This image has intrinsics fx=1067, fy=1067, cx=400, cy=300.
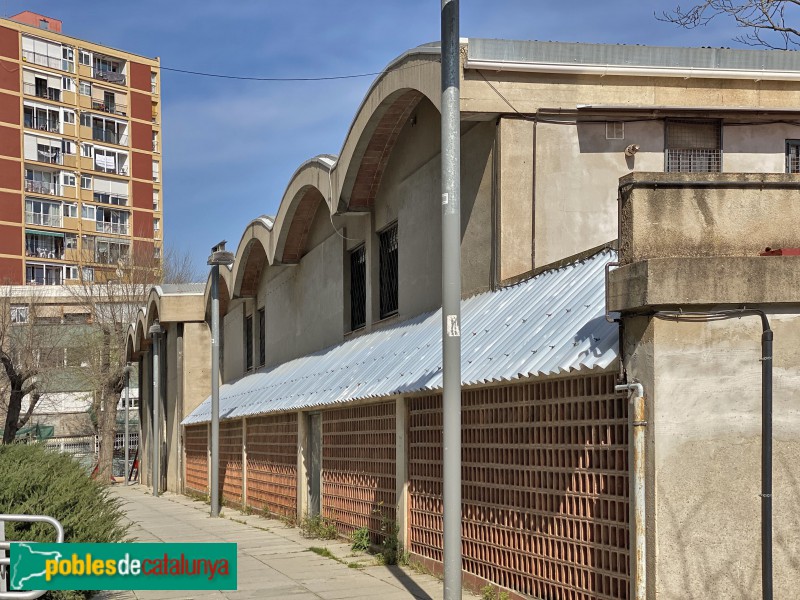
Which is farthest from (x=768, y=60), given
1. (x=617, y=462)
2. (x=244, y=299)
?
(x=244, y=299)

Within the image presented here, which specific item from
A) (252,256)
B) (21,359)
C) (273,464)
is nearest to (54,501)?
(273,464)

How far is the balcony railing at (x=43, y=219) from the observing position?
275 feet

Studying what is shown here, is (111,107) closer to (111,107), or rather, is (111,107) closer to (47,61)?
(111,107)

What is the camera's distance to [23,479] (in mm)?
10320

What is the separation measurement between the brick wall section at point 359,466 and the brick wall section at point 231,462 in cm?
866

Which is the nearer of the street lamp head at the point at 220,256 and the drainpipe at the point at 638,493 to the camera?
the drainpipe at the point at 638,493

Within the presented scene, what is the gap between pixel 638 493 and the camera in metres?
8.00

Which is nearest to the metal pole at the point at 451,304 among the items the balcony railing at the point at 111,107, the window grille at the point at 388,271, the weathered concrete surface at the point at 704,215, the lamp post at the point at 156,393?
the weathered concrete surface at the point at 704,215

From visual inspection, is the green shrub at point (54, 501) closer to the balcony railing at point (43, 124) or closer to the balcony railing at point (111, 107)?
the balcony railing at point (43, 124)

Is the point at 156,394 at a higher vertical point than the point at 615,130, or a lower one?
lower

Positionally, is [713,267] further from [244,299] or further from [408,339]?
[244,299]

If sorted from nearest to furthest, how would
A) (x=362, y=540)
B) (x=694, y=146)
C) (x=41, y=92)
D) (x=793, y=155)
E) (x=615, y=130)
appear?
(x=615, y=130) → (x=694, y=146) → (x=793, y=155) → (x=362, y=540) → (x=41, y=92)

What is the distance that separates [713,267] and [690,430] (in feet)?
4.08

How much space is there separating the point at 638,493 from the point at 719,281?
1.71 metres
